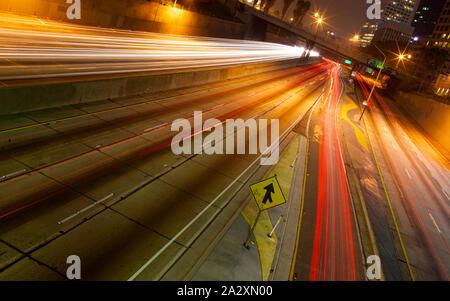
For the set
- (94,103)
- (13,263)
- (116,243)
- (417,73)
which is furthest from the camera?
(417,73)

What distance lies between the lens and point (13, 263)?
7.43 meters

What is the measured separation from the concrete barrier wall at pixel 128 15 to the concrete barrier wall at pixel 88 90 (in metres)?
14.8

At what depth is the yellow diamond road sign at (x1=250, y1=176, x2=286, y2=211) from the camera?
9.76 meters

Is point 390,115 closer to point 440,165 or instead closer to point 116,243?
point 440,165

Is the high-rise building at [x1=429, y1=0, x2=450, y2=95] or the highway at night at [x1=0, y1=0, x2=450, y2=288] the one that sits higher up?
the high-rise building at [x1=429, y1=0, x2=450, y2=95]

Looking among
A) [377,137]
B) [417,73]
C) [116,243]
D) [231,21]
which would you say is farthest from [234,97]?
[417,73]

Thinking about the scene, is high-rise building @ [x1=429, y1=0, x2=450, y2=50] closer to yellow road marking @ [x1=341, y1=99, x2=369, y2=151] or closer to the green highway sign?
the green highway sign

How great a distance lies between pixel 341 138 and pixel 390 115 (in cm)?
2710

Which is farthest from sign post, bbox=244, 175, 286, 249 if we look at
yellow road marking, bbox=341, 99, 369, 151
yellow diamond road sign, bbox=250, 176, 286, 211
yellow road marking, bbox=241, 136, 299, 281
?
yellow road marking, bbox=341, 99, 369, 151

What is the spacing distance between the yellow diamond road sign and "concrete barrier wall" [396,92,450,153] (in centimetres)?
3590

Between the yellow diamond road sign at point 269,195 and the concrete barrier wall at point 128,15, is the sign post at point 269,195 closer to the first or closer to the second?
the yellow diamond road sign at point 269,195

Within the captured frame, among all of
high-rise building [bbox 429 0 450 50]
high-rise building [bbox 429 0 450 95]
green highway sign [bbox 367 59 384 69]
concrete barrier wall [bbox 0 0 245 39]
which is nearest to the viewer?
concrete barrier wall [bbox 0 0 245 39]

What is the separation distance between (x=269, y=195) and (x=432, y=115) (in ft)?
147

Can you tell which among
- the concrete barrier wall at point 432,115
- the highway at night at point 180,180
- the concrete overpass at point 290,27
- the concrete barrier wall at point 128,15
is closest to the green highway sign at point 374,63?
the concrete overpass at point 290,27
